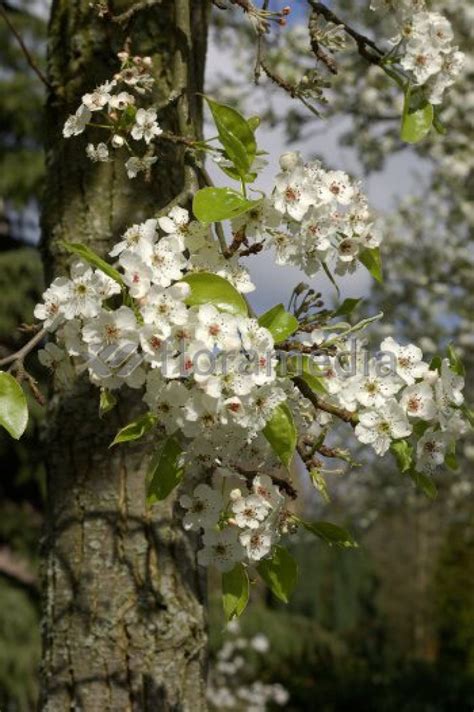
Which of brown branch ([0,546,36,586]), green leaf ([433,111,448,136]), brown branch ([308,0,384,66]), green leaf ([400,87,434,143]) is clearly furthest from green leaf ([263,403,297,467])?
brown branch ([0,546,36,586])

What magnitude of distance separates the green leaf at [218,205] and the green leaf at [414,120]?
0.97 ft

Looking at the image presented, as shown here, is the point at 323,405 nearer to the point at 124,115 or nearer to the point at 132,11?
the point at 124,115

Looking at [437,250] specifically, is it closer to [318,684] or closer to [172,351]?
[318,684]

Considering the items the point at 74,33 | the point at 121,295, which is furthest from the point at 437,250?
the point at 121,295

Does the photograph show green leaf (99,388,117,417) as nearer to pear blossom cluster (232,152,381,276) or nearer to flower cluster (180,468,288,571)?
flower cluster (180,468,288,571)

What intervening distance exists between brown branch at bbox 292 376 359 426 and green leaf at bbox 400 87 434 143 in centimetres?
41

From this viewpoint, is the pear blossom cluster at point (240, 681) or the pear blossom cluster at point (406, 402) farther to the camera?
the pear blossom cluster at point (240, 681)

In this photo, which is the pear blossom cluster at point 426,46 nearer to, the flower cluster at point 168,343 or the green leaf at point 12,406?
the flower cluster at point 168,343

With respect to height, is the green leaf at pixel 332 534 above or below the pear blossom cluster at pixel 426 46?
below

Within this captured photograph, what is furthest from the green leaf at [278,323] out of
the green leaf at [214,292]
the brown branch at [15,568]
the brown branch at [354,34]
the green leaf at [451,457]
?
the brown branch at [15,568]

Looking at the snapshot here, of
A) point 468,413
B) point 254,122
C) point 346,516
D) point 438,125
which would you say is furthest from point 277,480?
point 346,516

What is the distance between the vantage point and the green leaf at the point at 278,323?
1.16 m

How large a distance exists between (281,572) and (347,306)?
41 centimetres

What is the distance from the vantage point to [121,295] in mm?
1194
